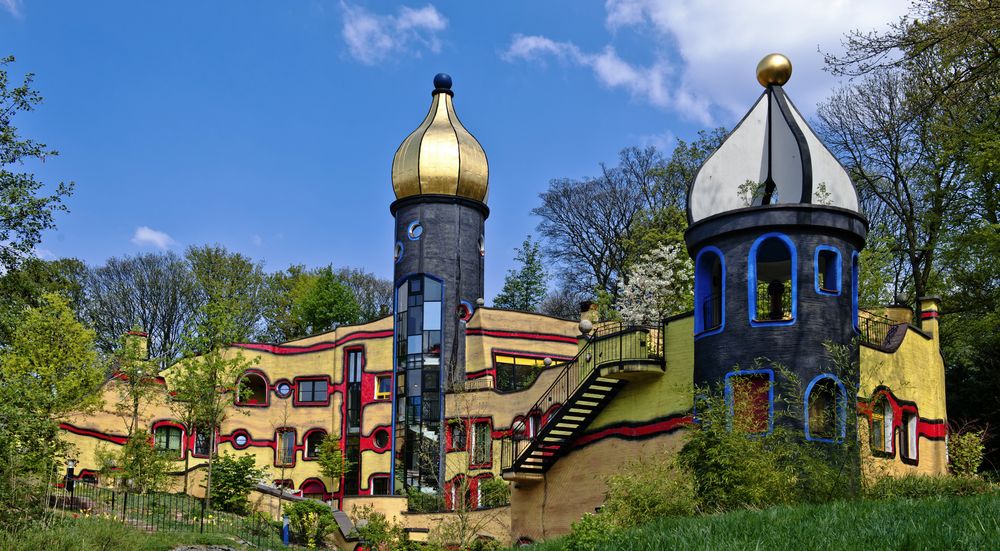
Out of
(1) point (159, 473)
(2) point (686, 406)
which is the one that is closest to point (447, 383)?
(1) point (159, 473)

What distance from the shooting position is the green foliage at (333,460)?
1427 inches

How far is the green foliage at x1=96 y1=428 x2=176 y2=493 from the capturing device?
31.0 metres

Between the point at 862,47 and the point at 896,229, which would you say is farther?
the point at 896,229

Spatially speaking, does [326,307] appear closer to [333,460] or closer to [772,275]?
[333,460]

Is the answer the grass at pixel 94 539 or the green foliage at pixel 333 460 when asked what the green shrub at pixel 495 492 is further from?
the green foliage at pixel 333 460

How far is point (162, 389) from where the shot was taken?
34781 millimetres

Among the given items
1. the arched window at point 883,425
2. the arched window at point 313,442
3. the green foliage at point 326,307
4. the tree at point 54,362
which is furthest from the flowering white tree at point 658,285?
the green foliage at point 326,307

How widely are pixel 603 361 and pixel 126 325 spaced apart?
36006mm

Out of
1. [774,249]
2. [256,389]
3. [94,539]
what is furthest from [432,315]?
[94,539]

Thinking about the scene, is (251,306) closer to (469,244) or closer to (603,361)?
(469,244)

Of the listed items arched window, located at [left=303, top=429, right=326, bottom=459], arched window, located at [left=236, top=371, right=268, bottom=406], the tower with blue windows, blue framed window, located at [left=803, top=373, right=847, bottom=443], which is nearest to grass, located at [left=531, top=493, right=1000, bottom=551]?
blue framed window, located at [left=803, top=373, right=847, bottom=443]

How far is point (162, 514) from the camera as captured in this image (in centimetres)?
2578

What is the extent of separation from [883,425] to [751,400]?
140 inches

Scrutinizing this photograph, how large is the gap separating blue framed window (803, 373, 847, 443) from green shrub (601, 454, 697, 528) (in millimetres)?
2388
